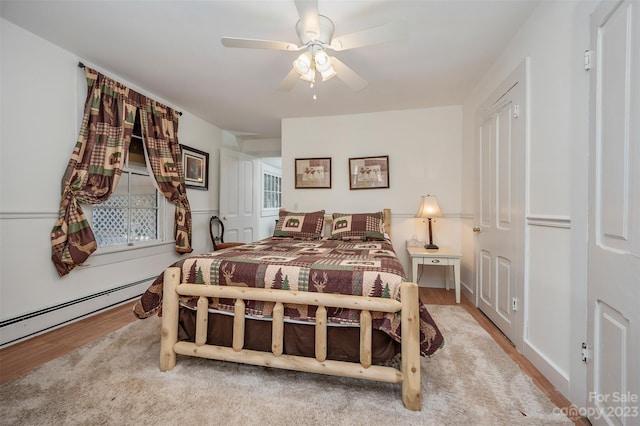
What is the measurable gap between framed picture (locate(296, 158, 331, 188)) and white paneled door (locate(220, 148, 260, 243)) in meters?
1.28

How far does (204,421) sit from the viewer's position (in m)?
1.20

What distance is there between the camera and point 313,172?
12.3ft

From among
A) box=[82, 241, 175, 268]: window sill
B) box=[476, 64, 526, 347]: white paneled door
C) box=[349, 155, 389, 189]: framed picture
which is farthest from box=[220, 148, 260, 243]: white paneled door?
box=[476, 64, 526, 347]: white paneled door

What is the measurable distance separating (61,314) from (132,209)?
46.0 inches

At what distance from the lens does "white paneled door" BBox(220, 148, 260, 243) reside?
420 cm

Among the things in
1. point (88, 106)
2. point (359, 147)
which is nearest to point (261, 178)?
point (359, 147)

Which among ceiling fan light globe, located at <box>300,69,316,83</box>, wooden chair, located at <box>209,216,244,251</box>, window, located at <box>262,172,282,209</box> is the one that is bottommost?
wooden chair, located at <box>209,216,244,251</box>

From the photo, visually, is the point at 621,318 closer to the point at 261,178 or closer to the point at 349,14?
the point at 349,14

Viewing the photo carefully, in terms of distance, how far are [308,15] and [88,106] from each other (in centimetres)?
219

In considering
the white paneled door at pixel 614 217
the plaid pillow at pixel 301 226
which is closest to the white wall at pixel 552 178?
the white paneled door at pixel 614 217

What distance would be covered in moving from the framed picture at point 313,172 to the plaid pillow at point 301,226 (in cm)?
72

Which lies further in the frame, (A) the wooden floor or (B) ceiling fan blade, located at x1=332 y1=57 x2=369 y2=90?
(B) ceiling fan blade, located at x1=332 y1=57 x2=369 y2=90

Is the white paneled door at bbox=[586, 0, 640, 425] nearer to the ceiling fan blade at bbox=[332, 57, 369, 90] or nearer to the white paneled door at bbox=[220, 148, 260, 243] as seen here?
the ceiling fan blade at bbox=[332, 57, 369, 90]

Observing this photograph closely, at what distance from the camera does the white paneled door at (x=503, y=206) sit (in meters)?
1.83
